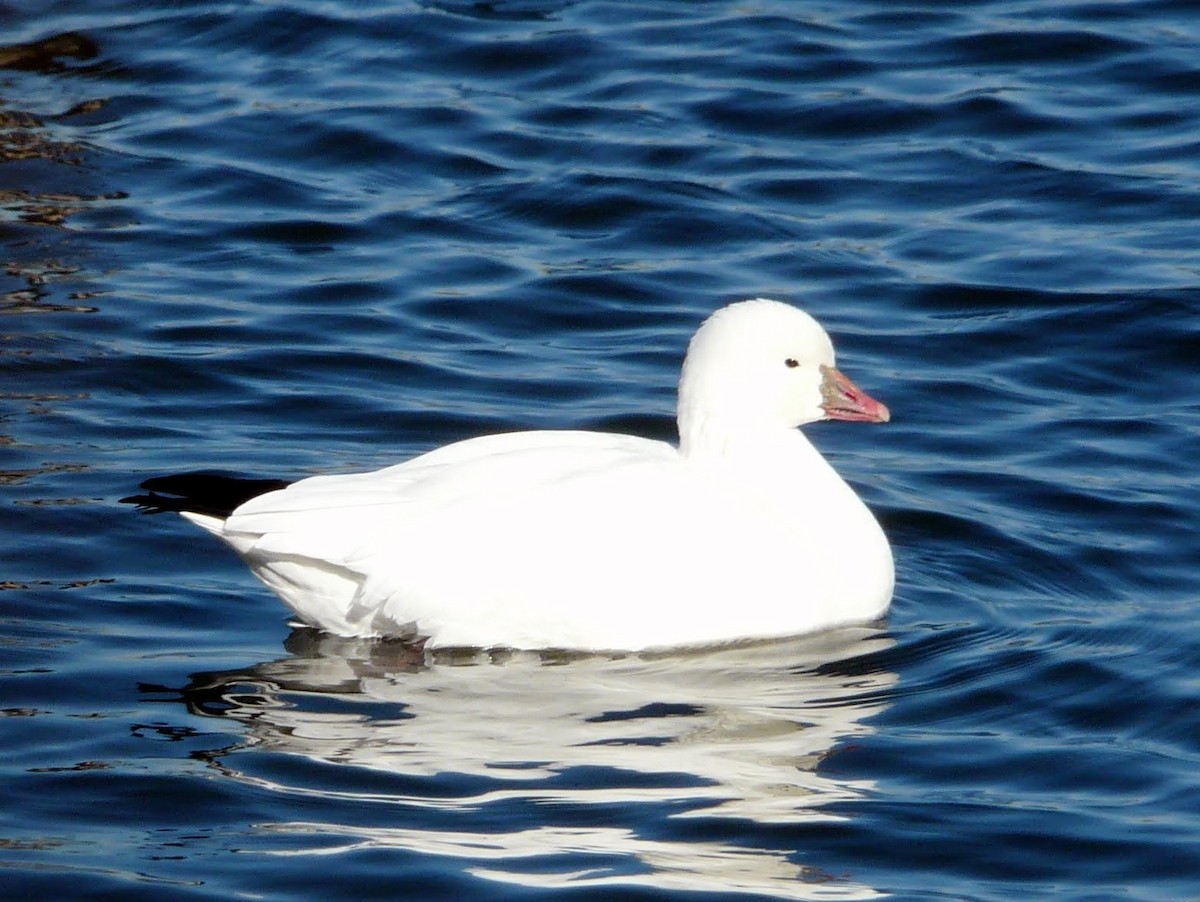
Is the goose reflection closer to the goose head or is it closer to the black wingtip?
the black wingtip

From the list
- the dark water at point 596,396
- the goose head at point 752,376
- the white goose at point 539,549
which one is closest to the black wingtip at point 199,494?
the white goose at point 539,549

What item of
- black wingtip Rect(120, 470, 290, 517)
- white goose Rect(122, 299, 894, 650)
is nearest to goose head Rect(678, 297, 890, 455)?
white goose Rect(122, 299, 894, 650)

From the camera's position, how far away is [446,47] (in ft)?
43.7

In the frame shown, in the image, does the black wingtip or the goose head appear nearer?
the black wingtip

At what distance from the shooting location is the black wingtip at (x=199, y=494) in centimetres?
659

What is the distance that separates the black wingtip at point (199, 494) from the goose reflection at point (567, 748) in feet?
1.72

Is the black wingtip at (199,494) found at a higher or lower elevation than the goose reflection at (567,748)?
higher

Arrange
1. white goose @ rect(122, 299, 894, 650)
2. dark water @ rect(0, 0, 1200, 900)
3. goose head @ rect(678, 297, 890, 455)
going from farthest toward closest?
goose head @ rect(678, 297, 890, 455) < white goose @ rect(122, 299, 894, 650) < dark water @ rect(0, 0, 1200, 900)

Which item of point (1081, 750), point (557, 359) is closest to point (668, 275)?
point (557, 359)

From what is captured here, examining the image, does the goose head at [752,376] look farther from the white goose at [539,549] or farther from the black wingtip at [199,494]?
the black wingtip at [199,494]

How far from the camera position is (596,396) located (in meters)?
9.08

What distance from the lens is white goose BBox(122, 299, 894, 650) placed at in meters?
6.54

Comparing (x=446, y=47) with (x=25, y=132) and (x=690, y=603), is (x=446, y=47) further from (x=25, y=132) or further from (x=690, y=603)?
(x=690, y=603)

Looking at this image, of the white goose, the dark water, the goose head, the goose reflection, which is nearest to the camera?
the goose reflection
